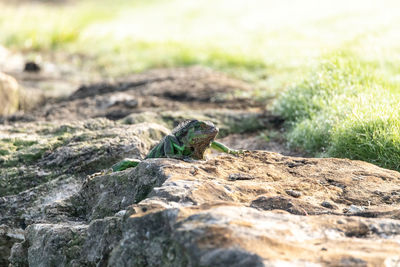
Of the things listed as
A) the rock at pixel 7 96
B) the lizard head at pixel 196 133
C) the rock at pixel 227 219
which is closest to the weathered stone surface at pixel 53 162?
the rock at pixel 227 219

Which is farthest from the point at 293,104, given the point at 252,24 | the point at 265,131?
the point at 252,24

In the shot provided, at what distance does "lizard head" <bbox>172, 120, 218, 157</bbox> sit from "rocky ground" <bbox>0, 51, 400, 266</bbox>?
0.20m

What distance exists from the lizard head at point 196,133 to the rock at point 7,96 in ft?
20.8

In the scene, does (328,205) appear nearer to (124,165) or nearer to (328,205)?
(328,205)

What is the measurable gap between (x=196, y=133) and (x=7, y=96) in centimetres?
668

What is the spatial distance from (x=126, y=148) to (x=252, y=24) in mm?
15334

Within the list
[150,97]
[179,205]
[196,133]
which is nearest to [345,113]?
[196,133]

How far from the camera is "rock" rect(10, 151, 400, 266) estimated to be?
296 centimetres

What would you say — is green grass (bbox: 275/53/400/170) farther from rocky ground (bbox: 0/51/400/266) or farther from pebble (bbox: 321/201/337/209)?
pebble (bbox: 321/201/337/209)

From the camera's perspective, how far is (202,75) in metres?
11.3

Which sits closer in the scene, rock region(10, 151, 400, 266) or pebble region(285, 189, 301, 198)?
rock region(10, 151, 400, 266)

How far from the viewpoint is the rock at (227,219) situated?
2965mm

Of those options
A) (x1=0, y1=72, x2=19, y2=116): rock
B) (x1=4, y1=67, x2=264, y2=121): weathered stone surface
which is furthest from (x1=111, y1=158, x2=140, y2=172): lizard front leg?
(x1=0, y1=72, x2=19, y2=116): rock

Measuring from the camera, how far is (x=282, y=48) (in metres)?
14.5
